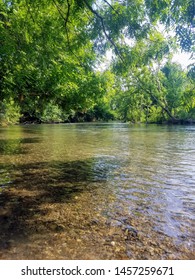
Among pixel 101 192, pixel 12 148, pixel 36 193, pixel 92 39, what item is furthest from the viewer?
pixel 12 148

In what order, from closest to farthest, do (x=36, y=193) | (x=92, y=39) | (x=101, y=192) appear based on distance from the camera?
(x=36, y=193) → (x=101, y=192) → (x=92, y=39)

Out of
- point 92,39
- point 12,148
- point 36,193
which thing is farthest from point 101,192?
point 12,148

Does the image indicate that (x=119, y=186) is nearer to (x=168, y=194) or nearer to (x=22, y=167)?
(x=168, y=194)

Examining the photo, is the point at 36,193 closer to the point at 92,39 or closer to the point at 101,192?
the point at 101,192

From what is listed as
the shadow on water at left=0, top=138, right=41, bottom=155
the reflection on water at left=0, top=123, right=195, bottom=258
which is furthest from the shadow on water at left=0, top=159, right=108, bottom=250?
the shadow on water at left=0, top=138, right=41, bottom=155

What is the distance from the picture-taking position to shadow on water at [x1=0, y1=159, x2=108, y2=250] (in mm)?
4668

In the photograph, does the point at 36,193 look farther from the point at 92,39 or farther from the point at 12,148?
the point at 12,148

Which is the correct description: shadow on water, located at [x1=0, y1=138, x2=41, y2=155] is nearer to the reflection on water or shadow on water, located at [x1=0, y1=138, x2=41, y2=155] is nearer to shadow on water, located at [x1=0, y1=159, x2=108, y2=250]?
the reflection on water

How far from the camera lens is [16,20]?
12422 millimetres

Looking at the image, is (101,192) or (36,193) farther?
(101,192)

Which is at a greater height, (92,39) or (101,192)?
(92,39)

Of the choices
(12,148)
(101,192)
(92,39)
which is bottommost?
(101,192)

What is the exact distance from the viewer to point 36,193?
6.83 m

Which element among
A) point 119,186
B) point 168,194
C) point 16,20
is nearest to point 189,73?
point 168,194
